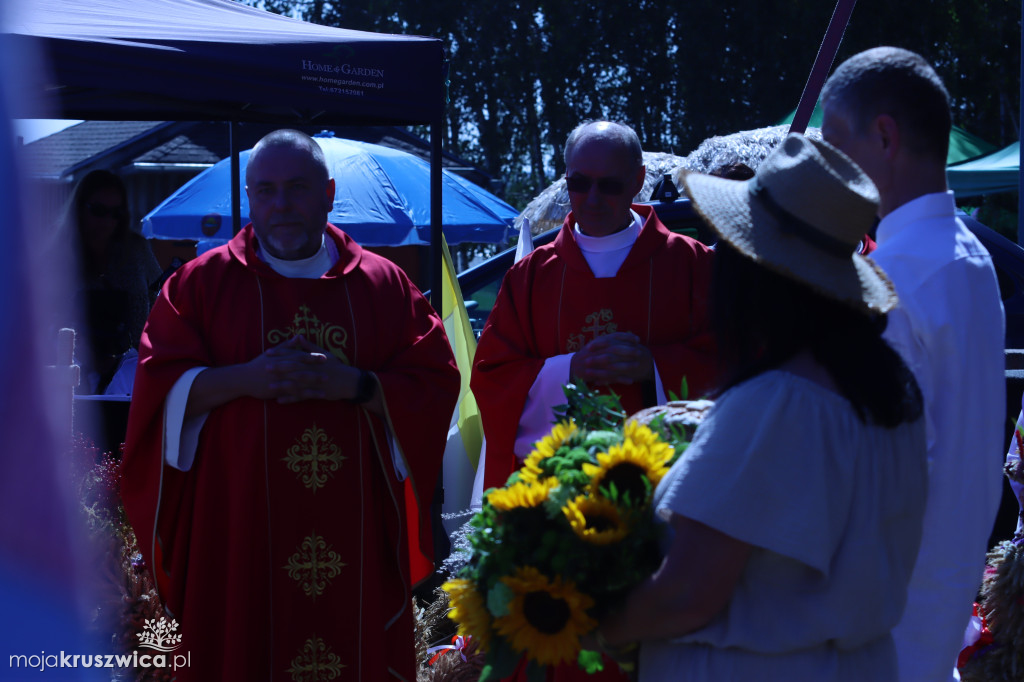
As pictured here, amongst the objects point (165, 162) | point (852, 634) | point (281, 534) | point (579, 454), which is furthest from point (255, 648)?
point (165, 162)

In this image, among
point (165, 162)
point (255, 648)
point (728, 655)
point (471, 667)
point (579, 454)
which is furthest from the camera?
point (165, 162)

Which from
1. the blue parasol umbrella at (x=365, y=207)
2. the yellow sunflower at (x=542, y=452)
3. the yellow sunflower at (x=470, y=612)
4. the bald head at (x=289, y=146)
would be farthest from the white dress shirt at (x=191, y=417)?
the blue parasol umbrella at (x=365, y=207)

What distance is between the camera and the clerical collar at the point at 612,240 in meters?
3.83

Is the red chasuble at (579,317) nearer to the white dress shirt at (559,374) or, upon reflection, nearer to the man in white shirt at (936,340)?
the white dress shirt at (559,374)

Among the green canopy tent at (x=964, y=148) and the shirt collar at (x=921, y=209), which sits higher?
the green canopy tent at (x=964, y=148)

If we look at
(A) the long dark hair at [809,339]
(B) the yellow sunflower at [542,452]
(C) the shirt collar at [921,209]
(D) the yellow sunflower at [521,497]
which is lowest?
(D) the yellow sunflower at [521,497]

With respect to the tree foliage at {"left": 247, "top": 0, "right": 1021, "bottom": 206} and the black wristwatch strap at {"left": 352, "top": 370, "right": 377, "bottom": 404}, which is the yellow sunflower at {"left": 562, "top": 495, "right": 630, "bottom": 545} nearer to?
the black wristwatch strap at {"left": 352, "top": 370, "right": 377, "bottom": 404}

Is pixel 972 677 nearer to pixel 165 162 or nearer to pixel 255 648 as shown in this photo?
pixel 255 648

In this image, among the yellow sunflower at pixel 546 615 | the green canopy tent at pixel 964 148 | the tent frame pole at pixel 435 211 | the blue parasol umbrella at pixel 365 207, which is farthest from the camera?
the green canopy tent at pixel 964 148

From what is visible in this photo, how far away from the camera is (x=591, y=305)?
12.3 feet

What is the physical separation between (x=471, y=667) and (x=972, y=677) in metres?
1.96

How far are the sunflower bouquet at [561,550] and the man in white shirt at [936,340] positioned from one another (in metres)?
0.57

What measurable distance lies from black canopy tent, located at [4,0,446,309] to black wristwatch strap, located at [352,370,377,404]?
1638 mm

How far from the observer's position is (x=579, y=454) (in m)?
1.94
